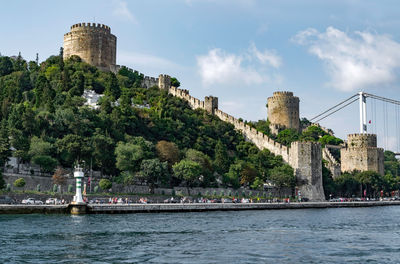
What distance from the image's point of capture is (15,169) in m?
46.8

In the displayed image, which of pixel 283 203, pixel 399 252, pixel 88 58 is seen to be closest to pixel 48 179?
pixel 283 203

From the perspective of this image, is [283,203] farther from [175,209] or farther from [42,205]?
[42,205]

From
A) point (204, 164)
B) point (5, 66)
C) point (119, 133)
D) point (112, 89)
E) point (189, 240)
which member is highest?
point (5, 66)

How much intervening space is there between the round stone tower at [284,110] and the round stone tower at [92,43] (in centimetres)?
2969

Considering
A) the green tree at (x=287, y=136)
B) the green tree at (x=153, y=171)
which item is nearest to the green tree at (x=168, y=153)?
the green tree at (x=153, y=171)

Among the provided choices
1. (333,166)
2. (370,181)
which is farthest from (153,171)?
(370,181)

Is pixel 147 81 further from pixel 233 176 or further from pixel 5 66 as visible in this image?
pixel 233 176

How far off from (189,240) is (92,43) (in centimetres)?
5837

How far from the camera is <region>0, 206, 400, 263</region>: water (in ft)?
71.4

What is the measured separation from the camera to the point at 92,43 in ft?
263

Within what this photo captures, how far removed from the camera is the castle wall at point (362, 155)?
80188 millimetres

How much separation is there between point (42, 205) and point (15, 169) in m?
9.15

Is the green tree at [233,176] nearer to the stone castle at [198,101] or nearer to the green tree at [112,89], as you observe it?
the stone castle at [198,101]

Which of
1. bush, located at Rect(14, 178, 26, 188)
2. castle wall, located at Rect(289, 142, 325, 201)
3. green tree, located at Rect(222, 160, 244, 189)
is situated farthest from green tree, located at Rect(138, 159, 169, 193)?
castle wall, located at Rect(289, 142, 325, 201)
